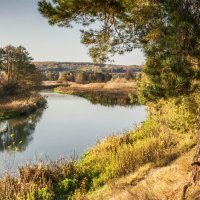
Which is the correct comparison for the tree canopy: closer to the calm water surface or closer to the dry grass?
the dry grass

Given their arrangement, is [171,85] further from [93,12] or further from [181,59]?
[93,12]

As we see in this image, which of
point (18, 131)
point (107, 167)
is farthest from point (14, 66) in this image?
point (107, 167)

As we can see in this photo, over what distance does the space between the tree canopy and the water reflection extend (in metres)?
12.2

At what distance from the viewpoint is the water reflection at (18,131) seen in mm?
23664

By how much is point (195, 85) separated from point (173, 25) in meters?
1.98

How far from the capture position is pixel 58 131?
97.8ft

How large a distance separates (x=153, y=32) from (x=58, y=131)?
20032 millimetres

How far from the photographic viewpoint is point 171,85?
974 centimetres

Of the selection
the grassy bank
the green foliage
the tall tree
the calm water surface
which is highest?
the tall tree

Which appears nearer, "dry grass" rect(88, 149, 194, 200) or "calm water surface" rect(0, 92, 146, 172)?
"dry grass" rect(88, 149, 194, 200)

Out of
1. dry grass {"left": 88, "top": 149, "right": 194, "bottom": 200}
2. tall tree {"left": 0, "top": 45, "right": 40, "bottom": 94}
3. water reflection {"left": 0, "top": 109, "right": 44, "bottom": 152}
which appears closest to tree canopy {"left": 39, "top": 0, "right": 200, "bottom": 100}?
dry grass {"left": 88, "top": 149, "right": 194, "bottom": 200}

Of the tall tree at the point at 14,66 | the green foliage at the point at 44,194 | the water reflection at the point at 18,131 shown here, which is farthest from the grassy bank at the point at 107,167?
the tall tree at the point at 14,66

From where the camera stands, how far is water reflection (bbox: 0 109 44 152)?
2366 centimetres

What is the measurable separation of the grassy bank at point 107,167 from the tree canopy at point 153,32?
232cm
